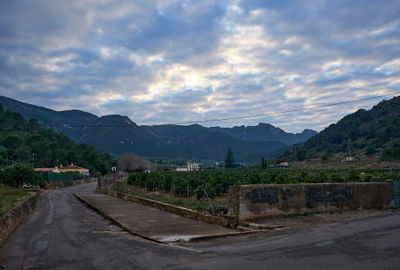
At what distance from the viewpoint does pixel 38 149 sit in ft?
316

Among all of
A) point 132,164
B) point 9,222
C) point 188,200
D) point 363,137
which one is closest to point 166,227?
point 9,222

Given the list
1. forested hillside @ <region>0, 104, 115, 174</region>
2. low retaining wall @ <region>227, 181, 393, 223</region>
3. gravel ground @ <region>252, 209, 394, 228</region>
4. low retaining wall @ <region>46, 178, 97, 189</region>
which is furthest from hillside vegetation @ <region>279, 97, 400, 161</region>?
gravel ground @ <region>252, 209, 394, 228</region>

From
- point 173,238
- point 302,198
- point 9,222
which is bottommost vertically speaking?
point 173,238

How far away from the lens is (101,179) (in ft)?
142

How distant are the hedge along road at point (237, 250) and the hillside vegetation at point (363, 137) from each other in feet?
299

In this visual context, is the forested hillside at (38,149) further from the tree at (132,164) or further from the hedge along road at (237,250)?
the hedge along road at (237,250)

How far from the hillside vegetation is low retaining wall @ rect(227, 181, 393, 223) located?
84.8 metres

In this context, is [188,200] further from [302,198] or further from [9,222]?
[9,222]

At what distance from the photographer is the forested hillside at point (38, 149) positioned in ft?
293

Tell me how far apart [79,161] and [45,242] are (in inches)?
3911

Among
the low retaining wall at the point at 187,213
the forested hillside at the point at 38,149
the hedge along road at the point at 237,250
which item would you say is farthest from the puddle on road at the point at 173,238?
the forested hillside at the point at 38,149

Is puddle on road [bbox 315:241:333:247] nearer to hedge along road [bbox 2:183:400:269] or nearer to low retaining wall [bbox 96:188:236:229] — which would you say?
hedge along road [bbox 2:183:400:269]

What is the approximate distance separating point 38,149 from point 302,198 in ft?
315

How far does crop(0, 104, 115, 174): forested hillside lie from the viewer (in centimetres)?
8919
